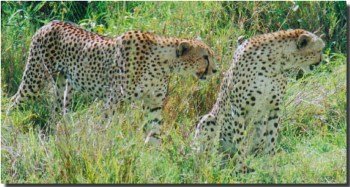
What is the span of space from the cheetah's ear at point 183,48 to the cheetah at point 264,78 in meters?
0.27

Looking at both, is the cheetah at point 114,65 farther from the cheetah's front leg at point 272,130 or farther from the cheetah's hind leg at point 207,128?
the cheetah's front leg at point 272,130

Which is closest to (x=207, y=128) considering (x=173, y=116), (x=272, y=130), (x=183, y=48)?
(x=173, y=116)

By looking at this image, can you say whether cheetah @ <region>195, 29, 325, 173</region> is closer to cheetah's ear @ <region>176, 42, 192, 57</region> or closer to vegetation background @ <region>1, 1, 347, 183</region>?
vegetation background @ <region>1, 1, 347, 183</region>

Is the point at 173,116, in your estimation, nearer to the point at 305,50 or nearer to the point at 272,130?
the point at 272,130

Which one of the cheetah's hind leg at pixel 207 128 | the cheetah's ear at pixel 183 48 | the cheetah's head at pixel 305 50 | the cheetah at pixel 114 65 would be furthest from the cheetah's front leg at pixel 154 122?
the cheetah's head at pixel 305 50

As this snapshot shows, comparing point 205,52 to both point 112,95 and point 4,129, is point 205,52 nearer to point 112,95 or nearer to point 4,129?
point 112,95

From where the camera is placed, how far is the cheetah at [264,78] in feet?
18.2

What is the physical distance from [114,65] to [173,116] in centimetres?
44

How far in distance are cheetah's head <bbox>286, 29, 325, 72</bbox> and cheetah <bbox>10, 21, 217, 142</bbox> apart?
49 centimetres

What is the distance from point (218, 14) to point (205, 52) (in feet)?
3.08

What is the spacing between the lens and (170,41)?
5.73 meters

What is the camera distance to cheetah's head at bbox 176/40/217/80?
5.71 metres

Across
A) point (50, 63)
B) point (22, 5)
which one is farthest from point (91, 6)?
point (50, 63)

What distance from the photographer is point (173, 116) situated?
5.78 metres
